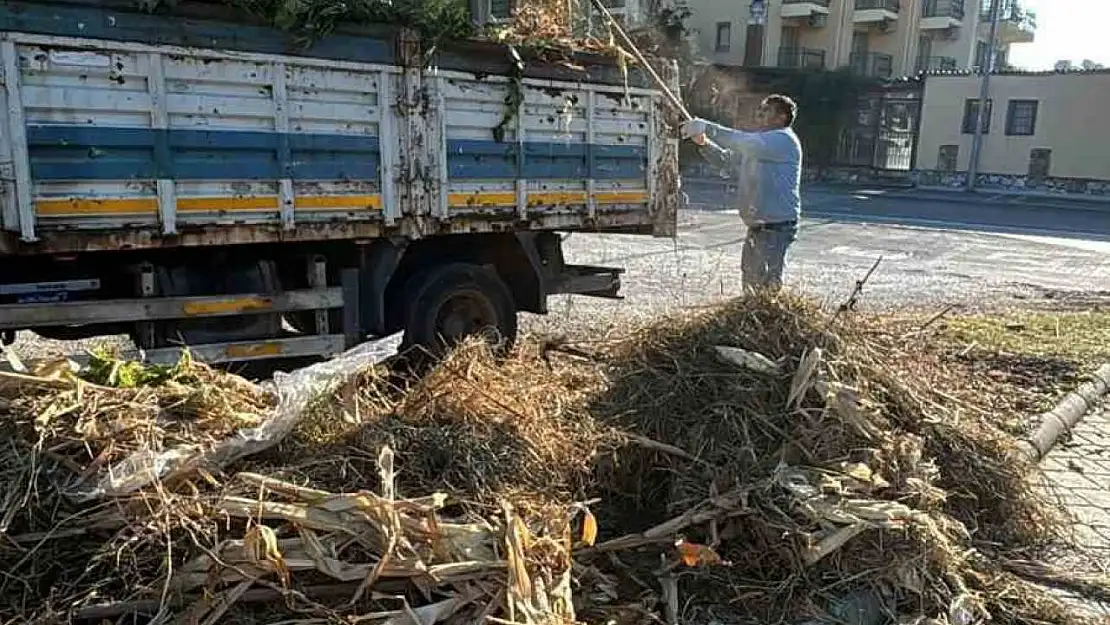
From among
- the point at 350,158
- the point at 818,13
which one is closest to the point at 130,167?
the point at 350,158

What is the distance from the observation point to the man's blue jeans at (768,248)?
6969mm

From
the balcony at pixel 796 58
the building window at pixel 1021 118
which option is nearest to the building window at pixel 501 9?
the building window at pixel 1021 118

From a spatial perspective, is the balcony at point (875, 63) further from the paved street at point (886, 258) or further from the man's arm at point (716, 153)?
the man's arm at point (716, 153)

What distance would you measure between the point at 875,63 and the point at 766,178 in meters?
43.3

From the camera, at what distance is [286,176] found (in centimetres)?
562

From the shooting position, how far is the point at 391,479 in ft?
11.2

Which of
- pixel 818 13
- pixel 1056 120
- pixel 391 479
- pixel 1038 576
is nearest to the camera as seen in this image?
pixel 391 479

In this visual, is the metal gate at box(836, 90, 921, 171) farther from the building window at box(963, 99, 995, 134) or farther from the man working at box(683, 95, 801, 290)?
the man working at box(683, 95, 801, 290)

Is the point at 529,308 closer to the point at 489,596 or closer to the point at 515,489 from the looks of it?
the point at 515,489

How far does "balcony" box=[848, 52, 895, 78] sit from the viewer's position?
45250 millimetres

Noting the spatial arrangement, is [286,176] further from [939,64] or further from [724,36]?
[939,64]

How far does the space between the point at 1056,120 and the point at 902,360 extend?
1395 inches

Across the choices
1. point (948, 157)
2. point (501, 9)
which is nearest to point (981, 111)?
point (948, 157)

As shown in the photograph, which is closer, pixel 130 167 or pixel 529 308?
pixel 130 167
